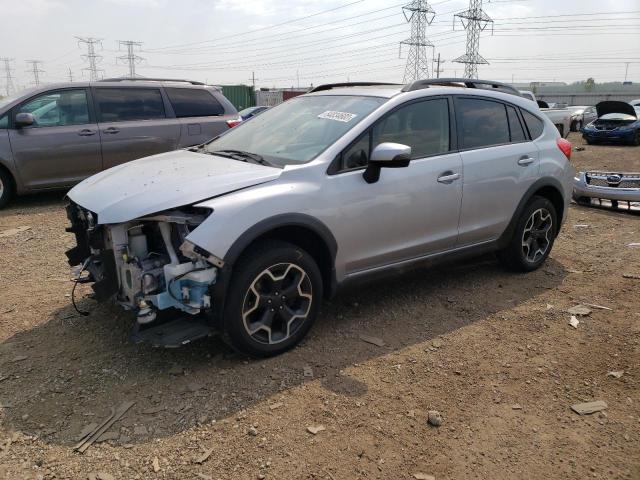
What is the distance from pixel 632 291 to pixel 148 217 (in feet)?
13.8

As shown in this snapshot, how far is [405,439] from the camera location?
9.30 feet

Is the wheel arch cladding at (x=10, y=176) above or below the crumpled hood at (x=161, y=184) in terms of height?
below

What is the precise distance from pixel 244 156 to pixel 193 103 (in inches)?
214

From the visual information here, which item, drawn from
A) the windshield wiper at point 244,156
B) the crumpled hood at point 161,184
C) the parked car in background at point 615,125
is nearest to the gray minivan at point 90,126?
the crumpled hood at point 161,184

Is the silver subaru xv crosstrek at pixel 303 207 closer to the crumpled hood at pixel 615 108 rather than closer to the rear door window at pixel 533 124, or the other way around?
the rear door window at pixel 533 124

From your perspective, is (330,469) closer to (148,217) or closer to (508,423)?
(508,423)

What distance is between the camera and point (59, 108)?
792cm

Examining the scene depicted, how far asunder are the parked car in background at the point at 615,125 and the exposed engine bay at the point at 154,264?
63.7ft

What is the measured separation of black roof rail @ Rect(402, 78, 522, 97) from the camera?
14.5 ft

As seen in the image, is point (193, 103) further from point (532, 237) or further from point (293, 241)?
point (293, 241)

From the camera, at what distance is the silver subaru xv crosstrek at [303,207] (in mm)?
3213

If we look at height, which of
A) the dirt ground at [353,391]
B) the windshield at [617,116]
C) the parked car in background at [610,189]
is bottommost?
the dirt ground at [353,391]

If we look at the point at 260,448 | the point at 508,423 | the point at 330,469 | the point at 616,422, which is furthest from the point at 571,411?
the point at 260,448

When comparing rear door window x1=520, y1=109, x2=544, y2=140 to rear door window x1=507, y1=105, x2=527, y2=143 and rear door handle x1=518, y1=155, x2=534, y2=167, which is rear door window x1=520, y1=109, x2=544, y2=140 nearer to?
rear door window x1=507, y1=105, x2=527, y2=143
